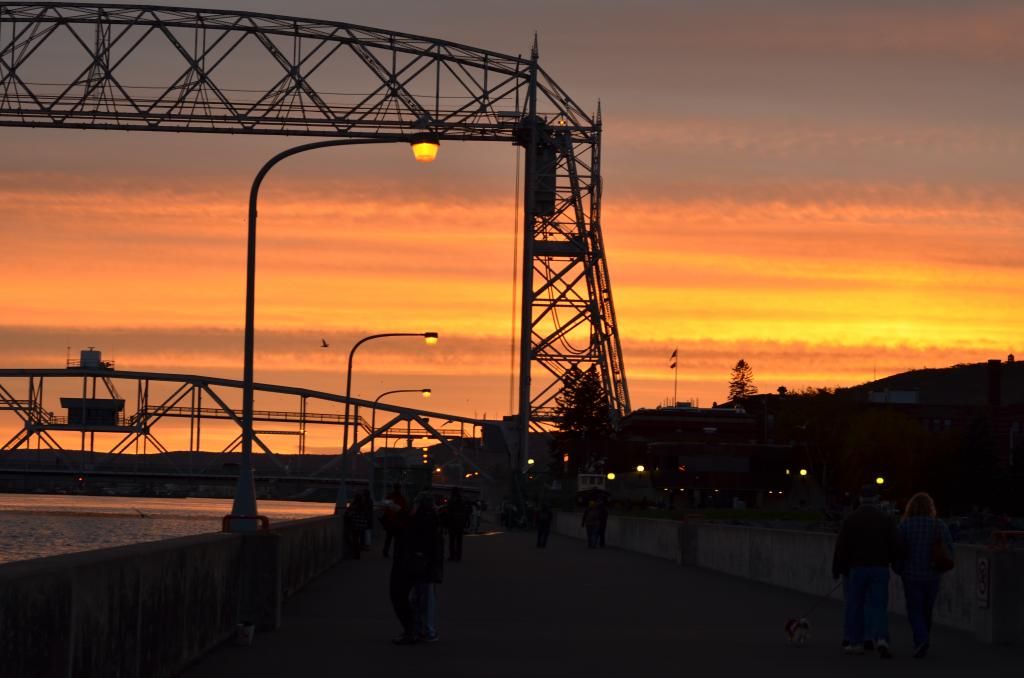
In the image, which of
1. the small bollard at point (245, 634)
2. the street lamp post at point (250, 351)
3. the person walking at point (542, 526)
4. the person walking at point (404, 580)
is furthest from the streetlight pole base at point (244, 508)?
the person walking at point (542, 526)

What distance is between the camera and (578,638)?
1980 cm

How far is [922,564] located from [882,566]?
498 millimetres

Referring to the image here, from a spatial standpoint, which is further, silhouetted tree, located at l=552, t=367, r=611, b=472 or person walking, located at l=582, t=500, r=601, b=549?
silhouetted tree, located at l=552, t=367, r=611, b=472

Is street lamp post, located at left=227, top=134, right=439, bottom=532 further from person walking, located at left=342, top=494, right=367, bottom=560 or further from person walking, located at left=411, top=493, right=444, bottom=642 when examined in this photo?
person walking, located at left=342, top=494, right=367, bottom=560

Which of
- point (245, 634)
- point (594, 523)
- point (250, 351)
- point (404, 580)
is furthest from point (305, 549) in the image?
point (594, 523)

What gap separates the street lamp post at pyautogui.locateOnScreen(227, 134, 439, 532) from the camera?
70.0 feet

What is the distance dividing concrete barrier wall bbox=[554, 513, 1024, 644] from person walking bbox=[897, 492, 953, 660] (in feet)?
4.23

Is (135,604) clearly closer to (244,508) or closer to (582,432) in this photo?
(244,508)

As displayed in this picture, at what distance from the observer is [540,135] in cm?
8925

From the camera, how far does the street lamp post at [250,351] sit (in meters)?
21.3

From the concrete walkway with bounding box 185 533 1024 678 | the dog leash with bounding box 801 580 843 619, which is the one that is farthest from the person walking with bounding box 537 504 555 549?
the dog leash with bounding box 801 580 843 619

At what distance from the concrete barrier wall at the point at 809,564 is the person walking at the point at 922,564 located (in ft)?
4.23

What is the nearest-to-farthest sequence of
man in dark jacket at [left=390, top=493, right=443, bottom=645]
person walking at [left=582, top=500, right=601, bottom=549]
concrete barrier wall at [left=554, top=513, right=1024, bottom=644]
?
man in dark jacket at [left=390, top=493, right=443, bottom=645], concrete barrier wall at [left=554, top=513, right=1024, bottom=644], person walking at [left=582, top=500, right=601, bottom=549]

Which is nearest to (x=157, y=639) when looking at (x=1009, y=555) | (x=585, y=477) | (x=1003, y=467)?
(x=1009, y=555)
